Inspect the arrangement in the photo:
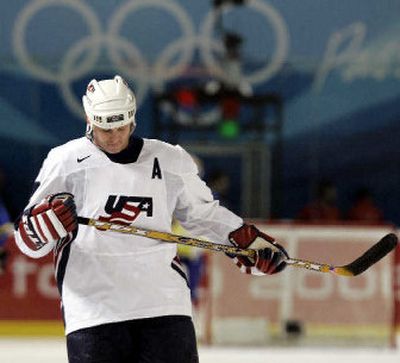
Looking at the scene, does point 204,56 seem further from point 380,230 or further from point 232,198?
point 380,230

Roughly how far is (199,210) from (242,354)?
2971mm

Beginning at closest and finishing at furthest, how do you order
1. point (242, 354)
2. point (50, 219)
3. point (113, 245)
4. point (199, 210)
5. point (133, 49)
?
1. point (50, 219)
2. point (113, 245)
3. point (199, 210)
4. point (242, 354)
5. point (133, 49)

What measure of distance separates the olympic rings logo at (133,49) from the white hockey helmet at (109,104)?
6.13 meters

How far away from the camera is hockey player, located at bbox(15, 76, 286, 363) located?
2885mm

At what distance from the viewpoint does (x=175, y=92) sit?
884cm

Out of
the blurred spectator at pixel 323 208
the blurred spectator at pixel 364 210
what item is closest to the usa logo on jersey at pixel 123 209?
the blurred spectator at pixel 323 208

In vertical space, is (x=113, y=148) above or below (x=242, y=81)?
below

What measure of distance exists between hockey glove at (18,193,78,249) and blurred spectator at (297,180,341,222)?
526cm

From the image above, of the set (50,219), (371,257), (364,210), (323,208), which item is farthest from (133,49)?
(50,219)

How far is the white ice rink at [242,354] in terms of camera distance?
563 cm

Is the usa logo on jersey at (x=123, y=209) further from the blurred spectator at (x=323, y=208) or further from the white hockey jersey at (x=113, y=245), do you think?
the blurred spectator at (x=323, y=208)

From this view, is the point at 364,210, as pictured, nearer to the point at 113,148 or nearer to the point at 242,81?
the point at 242,81

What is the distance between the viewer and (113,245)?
2.92 metres

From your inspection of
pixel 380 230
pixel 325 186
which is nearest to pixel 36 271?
pixel 380 230
